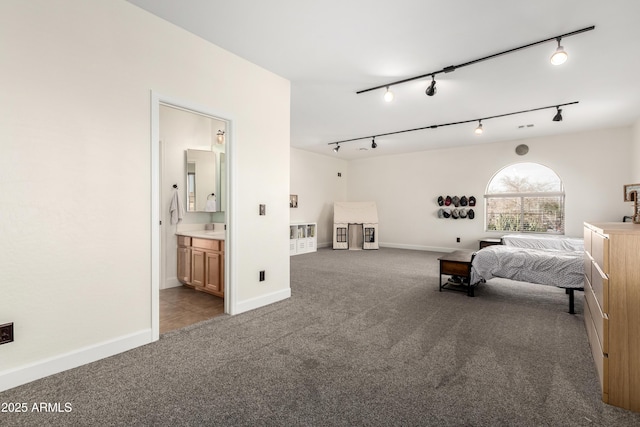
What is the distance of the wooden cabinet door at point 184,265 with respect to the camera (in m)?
4.29

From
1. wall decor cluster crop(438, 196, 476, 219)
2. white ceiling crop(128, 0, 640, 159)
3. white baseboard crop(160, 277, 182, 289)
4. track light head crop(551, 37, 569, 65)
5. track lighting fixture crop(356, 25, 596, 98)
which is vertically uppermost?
white ceiling crop(128, 0, 640, 159)

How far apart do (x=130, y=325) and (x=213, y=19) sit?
2.71 meters

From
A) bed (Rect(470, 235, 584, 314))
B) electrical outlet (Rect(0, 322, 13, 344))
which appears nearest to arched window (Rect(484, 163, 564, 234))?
bed (Rect(470, 235, 584, 314))

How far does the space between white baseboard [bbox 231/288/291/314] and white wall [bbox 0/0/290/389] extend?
963mm

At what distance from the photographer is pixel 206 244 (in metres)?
3.98

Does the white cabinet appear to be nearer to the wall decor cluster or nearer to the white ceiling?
the white ceiling

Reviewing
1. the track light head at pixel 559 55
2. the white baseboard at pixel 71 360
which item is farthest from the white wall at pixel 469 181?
the white baseboard at pixel 71 360

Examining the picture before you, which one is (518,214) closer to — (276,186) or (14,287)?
(276,186)

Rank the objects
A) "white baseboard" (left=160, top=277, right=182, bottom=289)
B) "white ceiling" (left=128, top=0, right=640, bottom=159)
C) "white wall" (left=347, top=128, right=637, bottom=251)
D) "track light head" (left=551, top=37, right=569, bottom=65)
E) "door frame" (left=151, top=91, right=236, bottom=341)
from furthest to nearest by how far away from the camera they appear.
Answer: "white wall" (left=347, top=128, right=637, bottom=251) < "white baseboard" (left=160, top=277, right=182, bottom=289) < "track light head" (left=551, top=37, right=569, bottom=65) < "door frame" (left=151, top=91, right=236, bottom=341) < "white ceiling" (left=128, top=0, right=640, bottom=159)

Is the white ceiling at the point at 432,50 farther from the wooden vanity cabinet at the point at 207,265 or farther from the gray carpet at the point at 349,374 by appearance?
the gray carpet at the point at 349,374

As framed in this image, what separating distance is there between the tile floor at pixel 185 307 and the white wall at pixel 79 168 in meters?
0.54

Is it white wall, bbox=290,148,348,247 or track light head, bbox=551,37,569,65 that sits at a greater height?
track light head, bbox=551,37,569,65

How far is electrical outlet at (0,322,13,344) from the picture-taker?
189 centimetres

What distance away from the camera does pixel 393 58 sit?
3.28m
